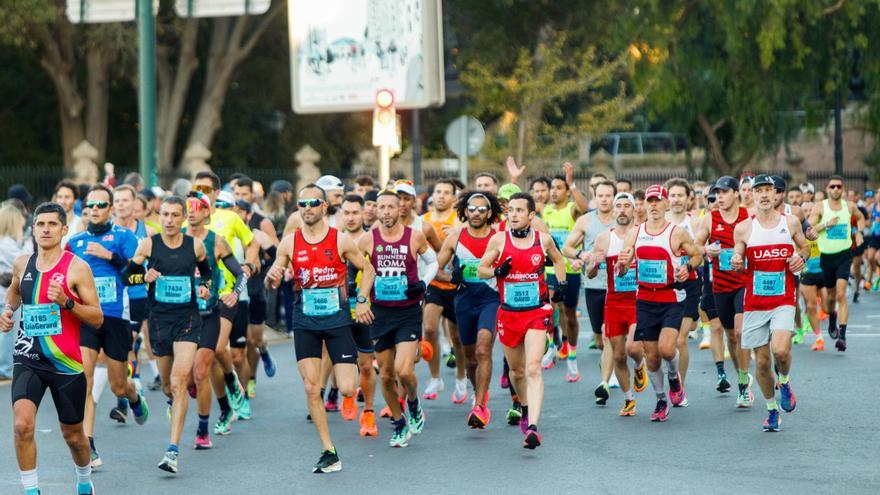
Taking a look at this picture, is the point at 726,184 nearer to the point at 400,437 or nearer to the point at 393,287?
the point at 393,287

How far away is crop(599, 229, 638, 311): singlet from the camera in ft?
40.4

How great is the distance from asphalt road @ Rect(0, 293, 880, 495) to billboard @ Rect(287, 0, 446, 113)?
10.0 m

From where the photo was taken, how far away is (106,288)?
10742mm

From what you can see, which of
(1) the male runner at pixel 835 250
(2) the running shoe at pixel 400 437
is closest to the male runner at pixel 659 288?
(2) the running shoe at pixel 400 437

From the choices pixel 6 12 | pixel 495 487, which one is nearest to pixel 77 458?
pixel 495 487

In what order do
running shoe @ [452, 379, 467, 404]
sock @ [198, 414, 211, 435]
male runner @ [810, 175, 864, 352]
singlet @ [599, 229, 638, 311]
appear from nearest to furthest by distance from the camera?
1. sock @ [198, 414, 211, 435]
2. singlet @ [599, 229, 638, 311]
3. running shoe @ [452, 379, 467, 404]
4. male runner @ [810, 175, 864, 352]

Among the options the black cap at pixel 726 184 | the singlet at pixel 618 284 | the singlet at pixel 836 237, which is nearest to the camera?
the singlet at pixel 618 284

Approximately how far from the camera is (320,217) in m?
10.4

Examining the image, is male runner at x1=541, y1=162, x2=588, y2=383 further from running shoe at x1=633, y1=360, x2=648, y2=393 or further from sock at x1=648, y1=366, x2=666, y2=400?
sock at x1=648, y1=366, x2=666, y2=400

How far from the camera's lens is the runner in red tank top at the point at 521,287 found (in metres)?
10.9

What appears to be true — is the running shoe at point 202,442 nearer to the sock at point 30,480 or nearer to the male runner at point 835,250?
the sock at point 30,480

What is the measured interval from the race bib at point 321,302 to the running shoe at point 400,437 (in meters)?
1.15

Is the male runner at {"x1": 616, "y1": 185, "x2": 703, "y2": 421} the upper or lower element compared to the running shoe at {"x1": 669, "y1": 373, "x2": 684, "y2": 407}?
upper

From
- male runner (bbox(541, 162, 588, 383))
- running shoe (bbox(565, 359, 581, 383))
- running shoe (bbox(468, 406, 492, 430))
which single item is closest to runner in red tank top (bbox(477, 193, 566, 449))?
running shoe (bbox(468, 406, 492, 430))
